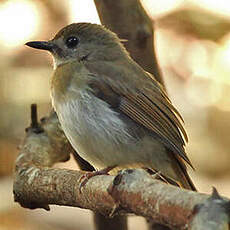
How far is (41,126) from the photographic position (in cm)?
385

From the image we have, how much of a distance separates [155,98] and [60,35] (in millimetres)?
636

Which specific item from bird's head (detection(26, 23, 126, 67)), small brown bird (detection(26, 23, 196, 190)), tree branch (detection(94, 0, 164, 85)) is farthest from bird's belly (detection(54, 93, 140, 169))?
bird's head (detection(26, 23, 126, 67))

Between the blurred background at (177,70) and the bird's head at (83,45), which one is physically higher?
the bird's head at (83,45)

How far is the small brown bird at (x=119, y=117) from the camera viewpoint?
12.4 ft

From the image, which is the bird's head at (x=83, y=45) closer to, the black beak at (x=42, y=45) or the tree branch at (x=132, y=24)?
the black beak at (x=42, y=45)

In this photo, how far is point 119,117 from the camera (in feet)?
12.7

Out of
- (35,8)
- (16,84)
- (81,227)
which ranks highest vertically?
(35,8)

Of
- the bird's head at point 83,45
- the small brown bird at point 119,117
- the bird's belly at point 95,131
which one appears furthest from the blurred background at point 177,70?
the bird's belly at point 95,131

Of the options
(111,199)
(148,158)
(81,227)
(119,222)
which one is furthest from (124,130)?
(81,227)

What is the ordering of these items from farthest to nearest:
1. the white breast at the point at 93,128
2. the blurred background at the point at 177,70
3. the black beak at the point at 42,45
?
the blurred background at the point at 177,70
the black beak at the point at 42,45
the white breast at the point at 93,128

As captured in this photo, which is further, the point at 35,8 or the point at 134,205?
the point at 35,8

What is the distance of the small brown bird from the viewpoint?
3.78 meters

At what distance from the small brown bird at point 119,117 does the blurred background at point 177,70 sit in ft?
8.19

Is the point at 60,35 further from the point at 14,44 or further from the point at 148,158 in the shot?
the point at 14,44
